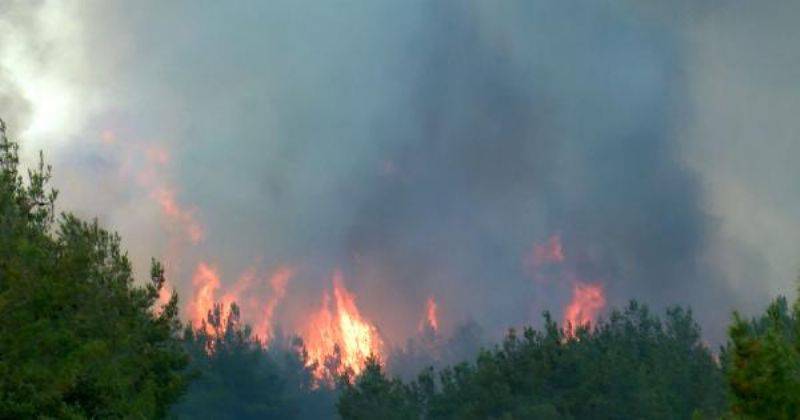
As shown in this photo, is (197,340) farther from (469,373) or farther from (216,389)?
(469,373)

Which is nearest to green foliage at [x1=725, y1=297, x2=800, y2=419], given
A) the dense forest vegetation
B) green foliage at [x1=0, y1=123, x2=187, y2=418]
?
the dense forest vegetation

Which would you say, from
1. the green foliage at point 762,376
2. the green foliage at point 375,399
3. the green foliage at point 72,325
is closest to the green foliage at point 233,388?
the green foliage at point 375,399

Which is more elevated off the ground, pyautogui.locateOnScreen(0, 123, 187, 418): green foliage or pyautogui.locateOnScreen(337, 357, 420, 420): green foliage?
pyautogui.locateOnScreen(337, 357, 420, 420): green foliage

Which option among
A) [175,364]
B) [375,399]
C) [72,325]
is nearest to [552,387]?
[375,399]

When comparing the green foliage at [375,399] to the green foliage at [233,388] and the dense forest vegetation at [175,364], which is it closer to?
the dense forest vegetation at [175,364]

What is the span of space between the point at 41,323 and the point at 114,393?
18.0 feet

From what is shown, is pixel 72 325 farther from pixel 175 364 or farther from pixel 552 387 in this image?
pixel 552 387

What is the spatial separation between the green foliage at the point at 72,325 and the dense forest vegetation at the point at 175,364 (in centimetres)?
6

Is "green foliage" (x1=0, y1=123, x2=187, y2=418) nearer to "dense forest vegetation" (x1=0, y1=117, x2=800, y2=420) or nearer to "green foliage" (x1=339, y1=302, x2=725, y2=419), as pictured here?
"dense forest vegetation" (x1=0, y1=117, x2=800, y2=420)

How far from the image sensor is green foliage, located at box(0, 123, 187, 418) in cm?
2909

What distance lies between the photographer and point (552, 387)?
8288 cm

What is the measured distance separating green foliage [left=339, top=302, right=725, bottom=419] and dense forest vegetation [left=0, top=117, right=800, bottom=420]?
0.43 ft

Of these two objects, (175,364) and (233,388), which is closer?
(175,364)

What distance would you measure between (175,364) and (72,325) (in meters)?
13.7
